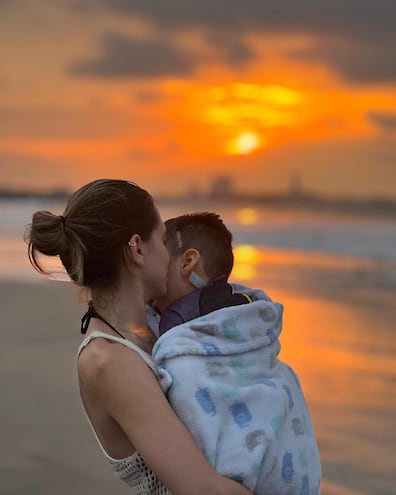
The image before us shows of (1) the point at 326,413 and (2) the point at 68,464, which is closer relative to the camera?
(2) the point at 68,464

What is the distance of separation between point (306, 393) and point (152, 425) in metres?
4.63

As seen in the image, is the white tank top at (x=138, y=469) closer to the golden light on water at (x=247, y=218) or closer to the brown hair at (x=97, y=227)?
the brown hair at (x=97, y=227)

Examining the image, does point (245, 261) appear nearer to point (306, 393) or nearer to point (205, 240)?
point (306, 393)

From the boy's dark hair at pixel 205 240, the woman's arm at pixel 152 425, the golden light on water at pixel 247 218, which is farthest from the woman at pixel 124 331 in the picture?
the golden light on water at pixel 247 218

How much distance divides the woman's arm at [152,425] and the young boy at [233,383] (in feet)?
0.14

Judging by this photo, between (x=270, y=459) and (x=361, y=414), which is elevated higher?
(x=270, y=459)

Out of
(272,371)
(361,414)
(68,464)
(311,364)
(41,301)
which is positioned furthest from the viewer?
(41,301)

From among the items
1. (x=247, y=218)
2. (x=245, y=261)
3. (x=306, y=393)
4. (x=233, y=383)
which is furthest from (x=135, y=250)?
(x=247, y=218)

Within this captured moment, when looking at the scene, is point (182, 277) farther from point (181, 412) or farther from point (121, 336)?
point (181, 412)

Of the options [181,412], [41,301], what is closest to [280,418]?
[181,412]

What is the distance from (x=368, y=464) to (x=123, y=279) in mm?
3239

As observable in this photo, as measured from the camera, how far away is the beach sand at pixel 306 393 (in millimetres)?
4832

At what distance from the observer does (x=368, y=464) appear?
5.03 m

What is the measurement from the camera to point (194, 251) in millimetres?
2244
